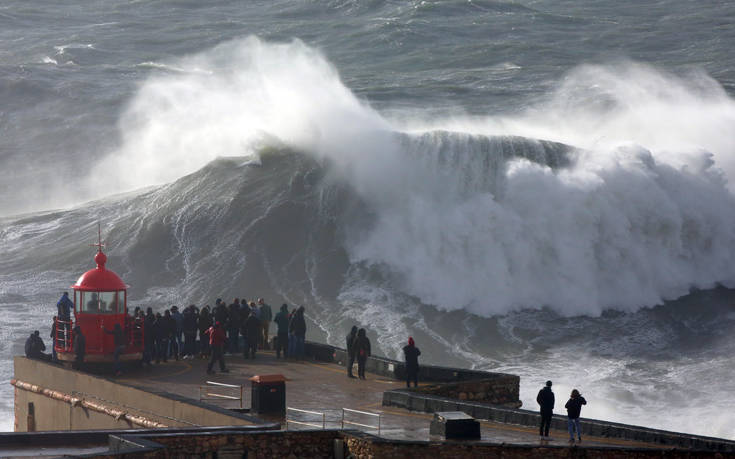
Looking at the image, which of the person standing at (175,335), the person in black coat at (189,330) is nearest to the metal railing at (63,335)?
the person standing at (175,335)

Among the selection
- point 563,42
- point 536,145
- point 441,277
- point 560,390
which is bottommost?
point 560,390

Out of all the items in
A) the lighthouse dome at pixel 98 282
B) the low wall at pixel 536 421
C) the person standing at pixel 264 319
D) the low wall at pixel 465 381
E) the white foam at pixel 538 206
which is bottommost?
the low wall at pixel 536 421

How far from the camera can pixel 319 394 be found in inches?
666

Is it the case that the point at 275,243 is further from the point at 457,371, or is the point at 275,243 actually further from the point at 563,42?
the point at 563,42

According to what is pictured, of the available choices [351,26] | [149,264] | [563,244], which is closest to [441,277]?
[563,244]

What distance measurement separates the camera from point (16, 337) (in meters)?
27.3

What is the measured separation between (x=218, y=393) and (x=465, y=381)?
3.70 m

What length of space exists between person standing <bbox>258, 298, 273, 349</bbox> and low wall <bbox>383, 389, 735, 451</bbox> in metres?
5.84

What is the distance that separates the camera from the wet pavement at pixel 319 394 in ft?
45.0

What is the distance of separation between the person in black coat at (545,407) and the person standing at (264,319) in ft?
28.0

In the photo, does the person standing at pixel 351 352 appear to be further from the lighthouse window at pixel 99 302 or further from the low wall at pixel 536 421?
the lighthouse window at pixel 99 302

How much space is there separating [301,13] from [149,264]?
41.7 m

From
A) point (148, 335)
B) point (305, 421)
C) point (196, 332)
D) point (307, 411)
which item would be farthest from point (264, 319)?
point (305, 421)

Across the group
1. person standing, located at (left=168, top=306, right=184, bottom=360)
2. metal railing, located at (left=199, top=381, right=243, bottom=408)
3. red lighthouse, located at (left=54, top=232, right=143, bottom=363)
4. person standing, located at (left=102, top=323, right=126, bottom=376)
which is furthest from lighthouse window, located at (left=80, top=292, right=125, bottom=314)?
metal railing, located at (left=199, top=381, right=243, bottom=408)
